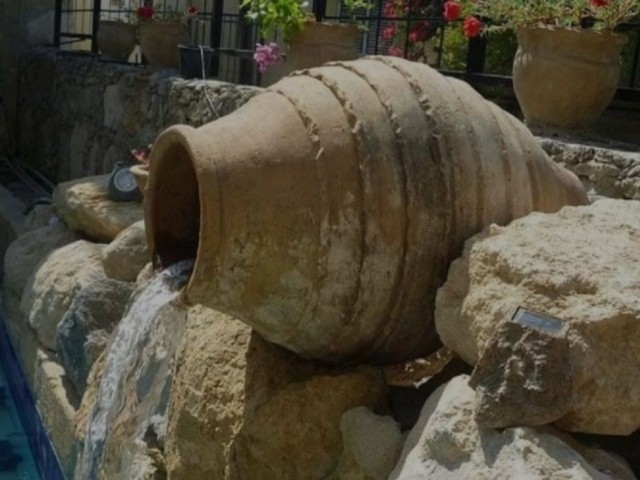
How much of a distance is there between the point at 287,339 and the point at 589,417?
0.73m

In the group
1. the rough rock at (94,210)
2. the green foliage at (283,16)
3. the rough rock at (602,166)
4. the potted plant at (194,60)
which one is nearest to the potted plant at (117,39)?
the potted plant at (194,60)

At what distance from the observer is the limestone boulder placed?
18.7ft

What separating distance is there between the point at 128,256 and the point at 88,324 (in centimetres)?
36

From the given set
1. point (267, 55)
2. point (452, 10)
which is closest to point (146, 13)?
point (267, 55)

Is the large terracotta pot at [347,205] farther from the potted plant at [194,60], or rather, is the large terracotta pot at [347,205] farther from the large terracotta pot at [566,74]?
the potted plant at [194,60]

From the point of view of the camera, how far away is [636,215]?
2.37 metres

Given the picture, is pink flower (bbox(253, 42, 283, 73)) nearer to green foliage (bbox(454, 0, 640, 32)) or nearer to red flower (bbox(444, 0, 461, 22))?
Result: red flower (bbox(444, 0, 461, 22))

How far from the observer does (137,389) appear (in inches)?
125

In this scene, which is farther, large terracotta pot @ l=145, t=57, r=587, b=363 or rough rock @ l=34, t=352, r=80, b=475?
rough rock @ l=34, t=352, r=80, b=475

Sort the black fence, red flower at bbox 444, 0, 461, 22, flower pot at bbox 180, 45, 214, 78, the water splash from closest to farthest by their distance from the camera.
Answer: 1. the water splash
2. red flower at bbox 444, 0, 461, 22
3. the black fence
4. flower pot at bbox 180, 45, 214, 78

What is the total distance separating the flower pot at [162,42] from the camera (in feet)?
25.1

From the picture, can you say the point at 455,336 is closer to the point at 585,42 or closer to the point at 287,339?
the point at 287,339

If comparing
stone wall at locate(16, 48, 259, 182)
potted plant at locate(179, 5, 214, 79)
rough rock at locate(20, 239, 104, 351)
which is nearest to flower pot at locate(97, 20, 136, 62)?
stone wall at locate(16, 48, 259, 182)

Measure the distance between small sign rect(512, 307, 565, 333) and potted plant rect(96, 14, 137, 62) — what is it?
709 cm
